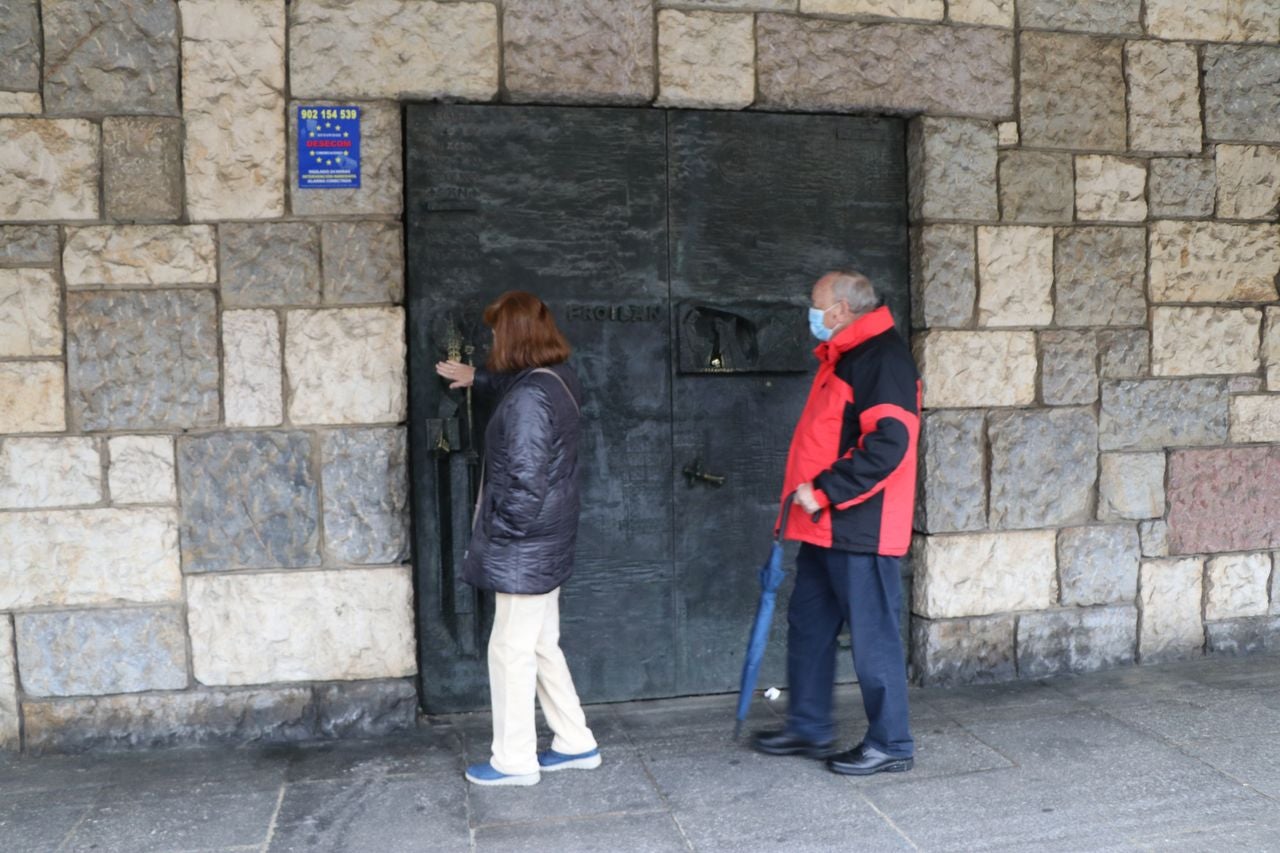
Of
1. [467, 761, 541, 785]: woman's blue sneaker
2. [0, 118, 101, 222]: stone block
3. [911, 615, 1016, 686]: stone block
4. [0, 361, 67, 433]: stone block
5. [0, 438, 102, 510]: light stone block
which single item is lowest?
[467, 761, 541, 785]: woman's blue sneaker

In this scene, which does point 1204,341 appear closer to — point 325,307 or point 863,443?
point 863,443

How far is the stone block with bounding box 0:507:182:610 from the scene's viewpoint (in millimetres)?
3631

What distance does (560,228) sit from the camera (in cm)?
400

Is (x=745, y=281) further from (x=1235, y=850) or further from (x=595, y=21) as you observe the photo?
(x=1235, y=850)

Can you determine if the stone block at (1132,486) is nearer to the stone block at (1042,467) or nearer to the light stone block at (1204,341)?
the stone block at (1042,467)

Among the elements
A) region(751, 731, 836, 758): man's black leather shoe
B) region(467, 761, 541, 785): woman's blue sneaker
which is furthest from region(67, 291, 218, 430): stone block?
region(751, 731, 836, 758): man's black leather shoe

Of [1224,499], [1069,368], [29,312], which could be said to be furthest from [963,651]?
[29,312]

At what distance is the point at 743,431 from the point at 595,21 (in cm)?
158

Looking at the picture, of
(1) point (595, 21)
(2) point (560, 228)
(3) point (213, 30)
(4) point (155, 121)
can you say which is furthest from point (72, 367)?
(1) point (595, 21)

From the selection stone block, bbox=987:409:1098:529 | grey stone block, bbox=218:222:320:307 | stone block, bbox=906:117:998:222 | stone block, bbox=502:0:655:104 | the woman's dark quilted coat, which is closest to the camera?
the woman's dark quilted coat

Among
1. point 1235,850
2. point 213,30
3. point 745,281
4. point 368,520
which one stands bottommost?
point 1235,850

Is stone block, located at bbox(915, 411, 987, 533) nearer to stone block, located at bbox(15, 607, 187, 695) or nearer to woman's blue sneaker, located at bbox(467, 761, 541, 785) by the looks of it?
woman's blue sneaker, located at bbox(467, 761, 541, 785)

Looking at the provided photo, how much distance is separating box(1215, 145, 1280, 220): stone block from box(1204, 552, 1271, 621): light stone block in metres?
1.43

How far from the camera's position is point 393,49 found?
3.76 m
